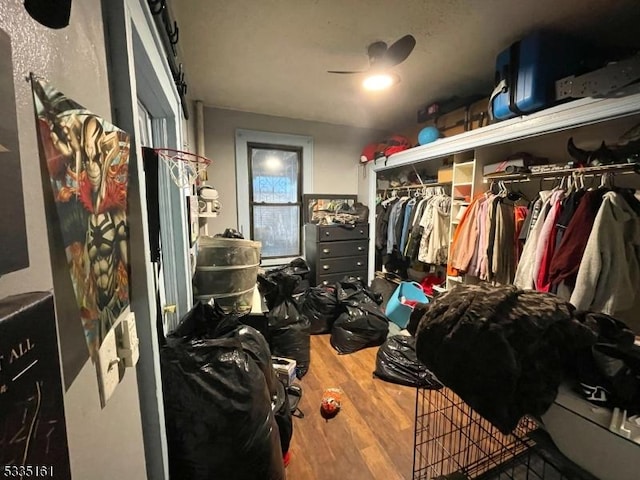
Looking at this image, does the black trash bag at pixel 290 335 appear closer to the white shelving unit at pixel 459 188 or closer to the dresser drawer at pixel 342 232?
the dresser drawer at pixel 342 232

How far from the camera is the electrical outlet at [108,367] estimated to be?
1.64ft

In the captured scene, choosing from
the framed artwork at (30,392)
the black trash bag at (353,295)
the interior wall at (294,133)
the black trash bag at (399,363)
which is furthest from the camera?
the interior wall at (294,133)

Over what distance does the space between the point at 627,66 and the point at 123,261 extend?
2.24 metres

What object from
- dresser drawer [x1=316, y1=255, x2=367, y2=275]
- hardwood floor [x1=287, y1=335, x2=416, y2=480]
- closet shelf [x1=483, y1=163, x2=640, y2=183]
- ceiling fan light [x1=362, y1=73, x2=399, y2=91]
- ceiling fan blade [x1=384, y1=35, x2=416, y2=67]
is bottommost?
hardwood floor [x1=287, y1=335, x2=416, y2=480]

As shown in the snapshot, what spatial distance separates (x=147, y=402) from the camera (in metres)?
0.74

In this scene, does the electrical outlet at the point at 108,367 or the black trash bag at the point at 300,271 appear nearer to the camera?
the electrical outlet at the point at 108,367

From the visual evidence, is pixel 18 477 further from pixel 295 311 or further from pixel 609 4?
pixel 609 4

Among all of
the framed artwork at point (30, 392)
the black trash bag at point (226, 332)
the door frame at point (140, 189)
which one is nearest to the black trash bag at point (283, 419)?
the black trash bag at point (226, 332)

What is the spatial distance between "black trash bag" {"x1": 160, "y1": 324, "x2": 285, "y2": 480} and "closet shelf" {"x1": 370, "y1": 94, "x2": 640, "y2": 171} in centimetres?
215

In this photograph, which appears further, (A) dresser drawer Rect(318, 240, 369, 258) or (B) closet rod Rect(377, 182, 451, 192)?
(A) dresser drawer Rect(318, 240, 369, 258)

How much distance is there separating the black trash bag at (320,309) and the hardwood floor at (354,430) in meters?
0.49

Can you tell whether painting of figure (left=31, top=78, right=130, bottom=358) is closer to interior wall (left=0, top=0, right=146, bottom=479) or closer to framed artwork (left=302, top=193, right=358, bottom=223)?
interior wall (left=0, top=0, right=146, bottom=479)

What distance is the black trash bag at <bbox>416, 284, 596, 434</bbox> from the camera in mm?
641

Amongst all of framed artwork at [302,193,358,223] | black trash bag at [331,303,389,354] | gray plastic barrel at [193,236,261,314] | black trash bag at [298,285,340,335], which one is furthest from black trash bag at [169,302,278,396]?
framed artwork at [302,193,358,223]
